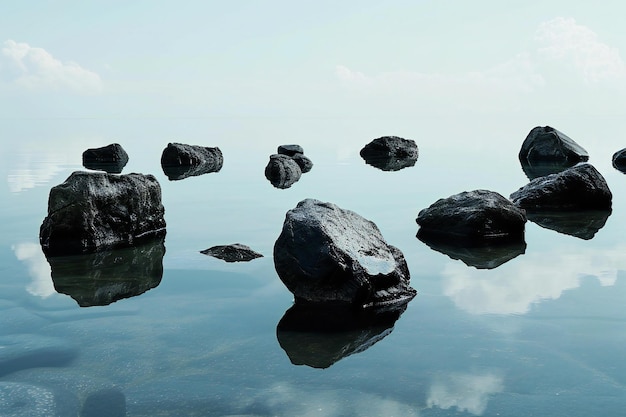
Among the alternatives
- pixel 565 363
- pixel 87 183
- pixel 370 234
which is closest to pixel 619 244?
pixel 370 234

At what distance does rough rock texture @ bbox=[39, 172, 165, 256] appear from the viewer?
9430mm

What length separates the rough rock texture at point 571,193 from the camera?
1307 cm

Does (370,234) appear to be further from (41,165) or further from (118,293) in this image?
(41,165)

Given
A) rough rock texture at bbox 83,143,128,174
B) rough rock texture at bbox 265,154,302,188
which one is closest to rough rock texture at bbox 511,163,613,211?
rough rock texture at bbox 265,154,302,188

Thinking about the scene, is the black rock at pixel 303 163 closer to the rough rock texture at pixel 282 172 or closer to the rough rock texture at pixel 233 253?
the rough rock texture at pixel 282 172

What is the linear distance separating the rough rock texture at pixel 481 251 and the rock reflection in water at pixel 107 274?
4.12 meters

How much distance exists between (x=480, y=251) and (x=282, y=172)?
34.9 feet

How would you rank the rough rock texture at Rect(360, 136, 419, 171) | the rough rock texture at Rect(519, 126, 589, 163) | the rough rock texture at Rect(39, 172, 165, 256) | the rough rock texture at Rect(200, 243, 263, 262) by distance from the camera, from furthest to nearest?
the rough rock texture at Rect(360, 136, 419, 171) < the rough rock texture at Rect(519, 126, 589, 163) < the rough rock texture at Rect(39, 172, 165, 256) < the rough rock texture at Rect(200, 243, 263, 262)

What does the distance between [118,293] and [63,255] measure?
2093 millimetres

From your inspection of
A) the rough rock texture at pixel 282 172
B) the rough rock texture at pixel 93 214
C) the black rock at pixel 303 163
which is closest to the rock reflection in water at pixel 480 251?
the rough rock texture at pixel 93 214

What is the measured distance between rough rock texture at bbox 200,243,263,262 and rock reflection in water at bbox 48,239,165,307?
74cm

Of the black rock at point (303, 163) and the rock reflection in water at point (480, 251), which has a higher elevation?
the black rock at point (303, 163)

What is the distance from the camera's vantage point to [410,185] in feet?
59.6

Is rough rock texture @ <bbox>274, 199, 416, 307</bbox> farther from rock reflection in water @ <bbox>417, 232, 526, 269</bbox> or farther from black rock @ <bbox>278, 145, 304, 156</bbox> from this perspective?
black rock @ <bbox>278, 145, 304, 156</bbox>
